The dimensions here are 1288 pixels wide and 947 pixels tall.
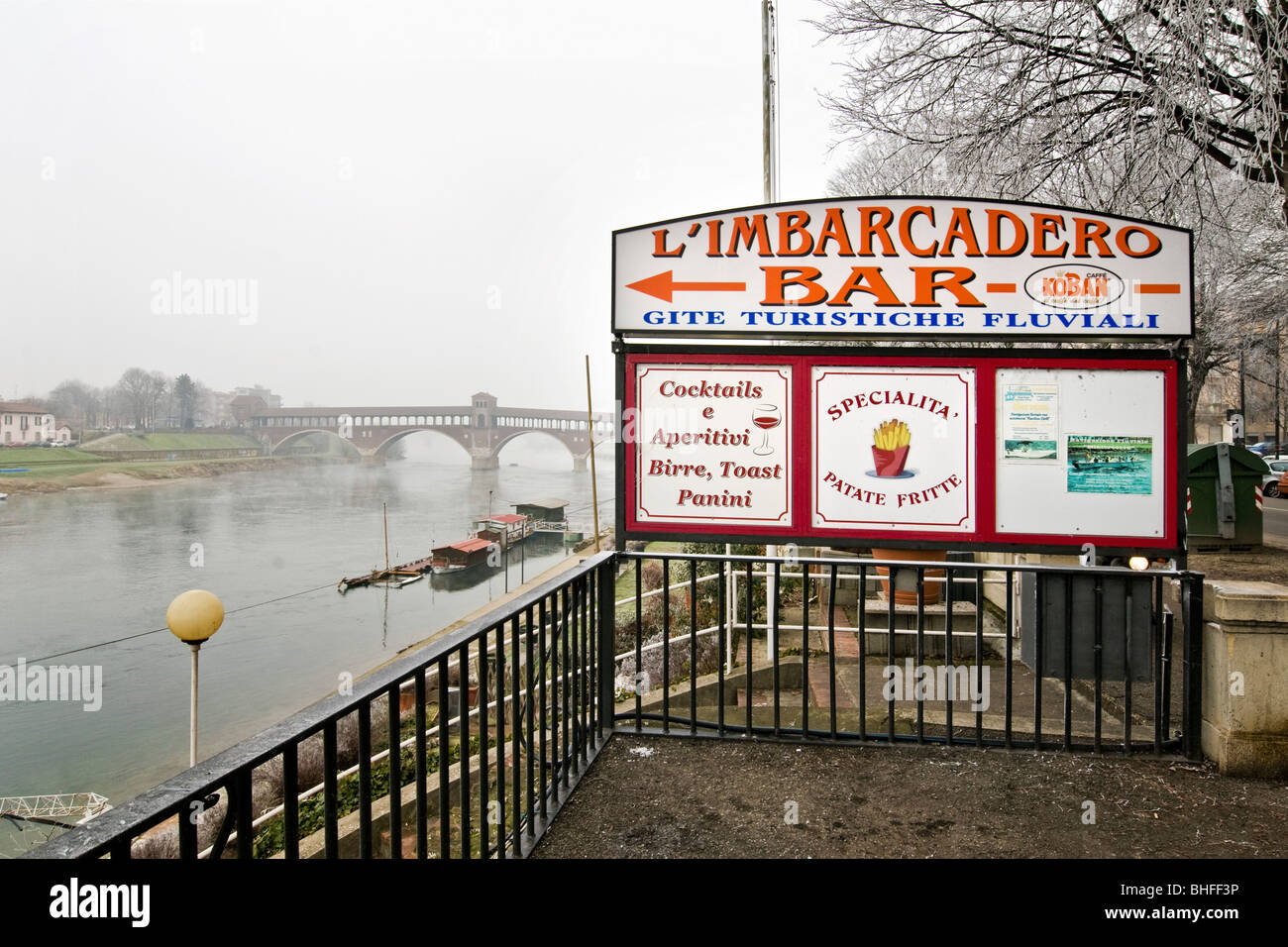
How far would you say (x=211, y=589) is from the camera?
6191cm

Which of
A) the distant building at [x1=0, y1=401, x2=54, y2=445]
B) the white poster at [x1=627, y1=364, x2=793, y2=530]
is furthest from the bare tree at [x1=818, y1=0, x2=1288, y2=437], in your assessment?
the distant building at [x1=0, y1=401, x2=54, y2=445]

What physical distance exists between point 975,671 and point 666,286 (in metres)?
4.05

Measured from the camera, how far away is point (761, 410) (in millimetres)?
5152

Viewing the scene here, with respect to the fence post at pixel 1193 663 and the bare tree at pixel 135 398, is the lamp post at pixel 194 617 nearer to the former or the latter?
the fence post at pixel 1193 663

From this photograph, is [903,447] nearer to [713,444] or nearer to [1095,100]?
[713,444]

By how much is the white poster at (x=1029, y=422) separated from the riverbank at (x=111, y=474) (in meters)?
110

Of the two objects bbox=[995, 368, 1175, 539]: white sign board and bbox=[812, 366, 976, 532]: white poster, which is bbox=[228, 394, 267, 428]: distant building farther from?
bbox=[995, 368, 1175, 539]: white sign board

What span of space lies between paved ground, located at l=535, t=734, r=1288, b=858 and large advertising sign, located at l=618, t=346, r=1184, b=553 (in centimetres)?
133

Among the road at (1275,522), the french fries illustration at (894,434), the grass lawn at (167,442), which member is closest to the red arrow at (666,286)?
the french fries illustration at (894,434)

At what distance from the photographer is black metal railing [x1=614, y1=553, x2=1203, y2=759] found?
4.70 m
